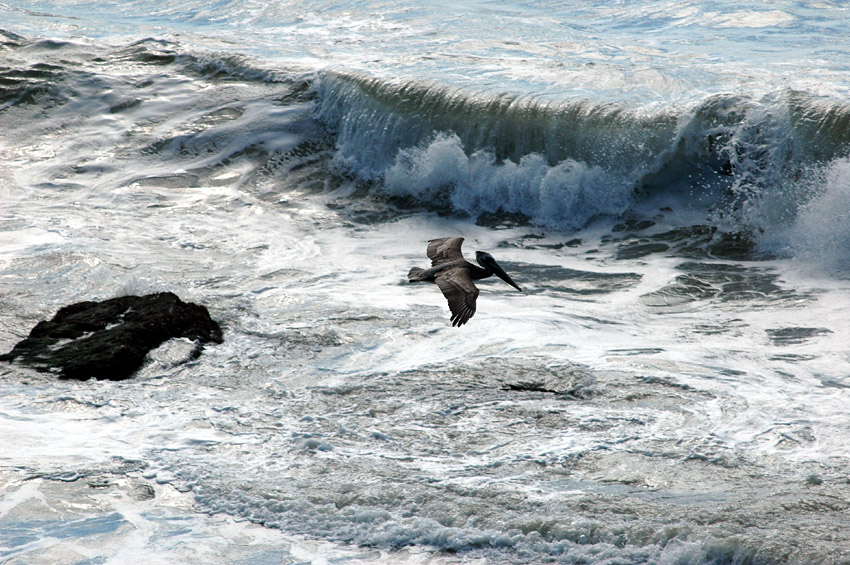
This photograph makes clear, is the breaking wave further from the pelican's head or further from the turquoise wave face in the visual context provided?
the pelican's head

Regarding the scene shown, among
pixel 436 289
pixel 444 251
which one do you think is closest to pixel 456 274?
pixel 444 251

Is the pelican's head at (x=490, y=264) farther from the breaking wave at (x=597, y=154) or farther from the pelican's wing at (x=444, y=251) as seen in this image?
the breaking wave at (x=597, y=154)

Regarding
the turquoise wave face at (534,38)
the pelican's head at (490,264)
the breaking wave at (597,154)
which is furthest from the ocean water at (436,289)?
the pelican's head at (490,264)

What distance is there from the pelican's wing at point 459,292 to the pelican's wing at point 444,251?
0.49 m

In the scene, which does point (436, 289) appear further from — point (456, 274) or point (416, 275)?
point (456, 274)

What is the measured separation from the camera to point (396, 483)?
499 centimetres

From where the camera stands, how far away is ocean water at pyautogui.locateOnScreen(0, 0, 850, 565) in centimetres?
468

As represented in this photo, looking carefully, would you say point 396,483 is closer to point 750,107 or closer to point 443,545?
point 443,545

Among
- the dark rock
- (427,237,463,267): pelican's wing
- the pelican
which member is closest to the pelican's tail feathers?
the pelican

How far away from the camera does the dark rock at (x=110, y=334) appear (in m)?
6.40

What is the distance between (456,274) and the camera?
239 inches

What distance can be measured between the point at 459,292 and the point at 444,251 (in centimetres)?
126

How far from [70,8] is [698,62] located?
1574cm

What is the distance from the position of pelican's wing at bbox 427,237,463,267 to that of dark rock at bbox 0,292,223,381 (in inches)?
73.5
